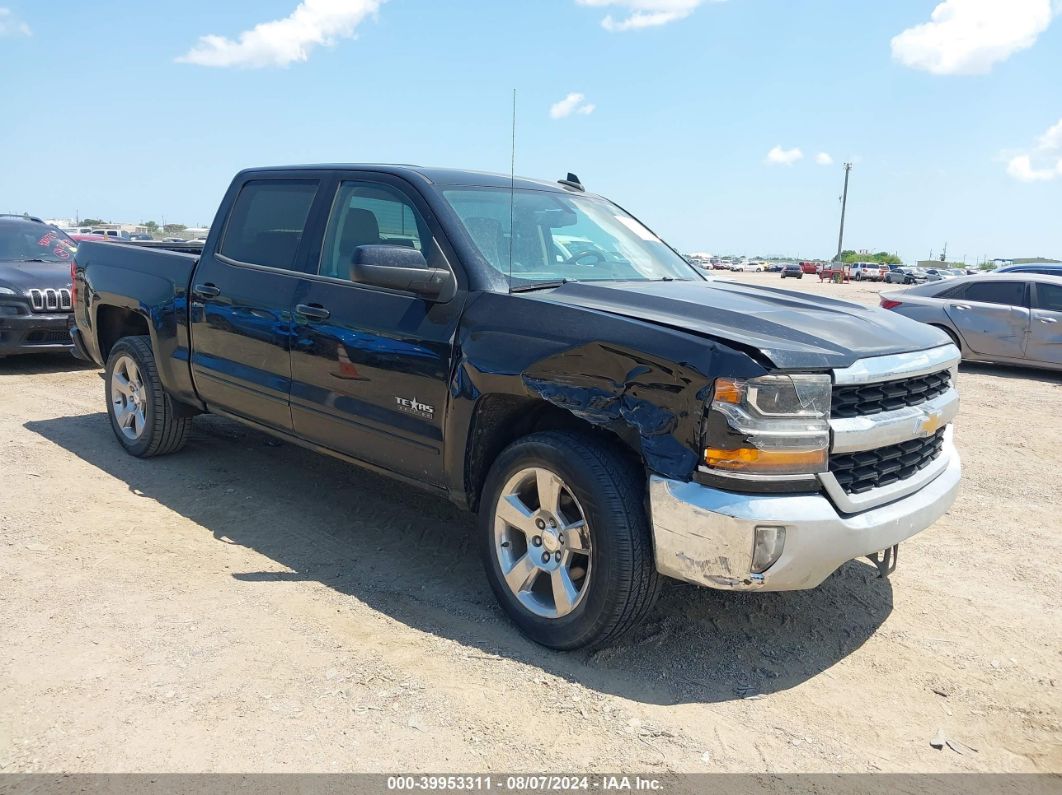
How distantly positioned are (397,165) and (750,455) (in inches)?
99.5

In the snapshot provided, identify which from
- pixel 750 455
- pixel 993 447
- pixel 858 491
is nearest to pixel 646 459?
pixel 750 455

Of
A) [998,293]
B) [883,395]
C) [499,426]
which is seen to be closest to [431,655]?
[499,426]

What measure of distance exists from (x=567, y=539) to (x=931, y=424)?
155cm

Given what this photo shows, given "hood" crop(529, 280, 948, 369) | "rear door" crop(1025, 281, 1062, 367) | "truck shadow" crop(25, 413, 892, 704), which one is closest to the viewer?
"hood" crop(529, 280, 948, 369)

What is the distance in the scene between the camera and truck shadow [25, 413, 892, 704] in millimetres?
3311

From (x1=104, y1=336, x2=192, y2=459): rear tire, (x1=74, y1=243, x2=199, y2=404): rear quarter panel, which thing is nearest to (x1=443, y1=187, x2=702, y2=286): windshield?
(x1=74, y1=243, x2=199, y2=404): rear quarter panel

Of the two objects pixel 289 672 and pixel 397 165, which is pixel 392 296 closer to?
pixel 397 165

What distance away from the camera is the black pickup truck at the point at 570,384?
2924 mm

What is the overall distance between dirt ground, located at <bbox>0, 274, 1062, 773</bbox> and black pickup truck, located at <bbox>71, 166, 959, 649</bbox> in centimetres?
36

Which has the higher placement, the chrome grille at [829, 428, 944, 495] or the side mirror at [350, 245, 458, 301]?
the side mirror at [350, 245, 458, 301]

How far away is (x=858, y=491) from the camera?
10.3ft

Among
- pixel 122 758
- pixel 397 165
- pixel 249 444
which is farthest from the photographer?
pixel 249 444

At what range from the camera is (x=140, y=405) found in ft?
19.3

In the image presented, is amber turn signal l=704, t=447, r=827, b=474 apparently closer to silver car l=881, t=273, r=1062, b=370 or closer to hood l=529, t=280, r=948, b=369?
hood l=529, t=280, r=948, b=369
